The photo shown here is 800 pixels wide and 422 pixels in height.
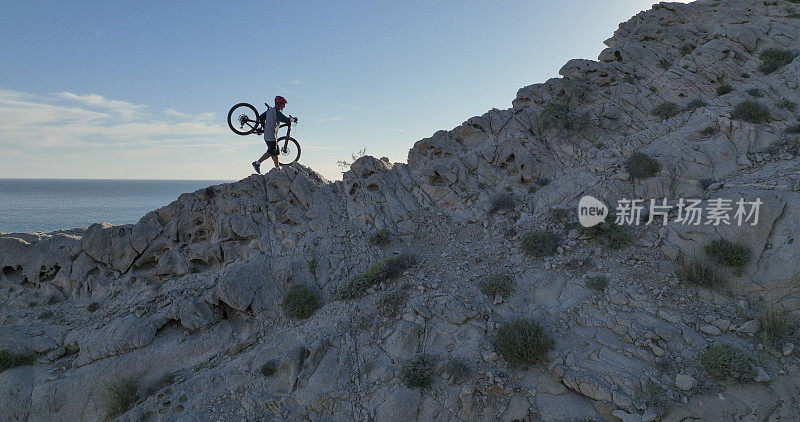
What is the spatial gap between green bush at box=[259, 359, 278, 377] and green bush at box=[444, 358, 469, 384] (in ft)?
16.6

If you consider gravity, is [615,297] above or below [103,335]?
above

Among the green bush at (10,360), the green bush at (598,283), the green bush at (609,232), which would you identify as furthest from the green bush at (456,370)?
the green bush at (10,360)

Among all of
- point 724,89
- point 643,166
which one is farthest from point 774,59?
point 643,166

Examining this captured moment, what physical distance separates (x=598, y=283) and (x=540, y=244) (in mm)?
2215

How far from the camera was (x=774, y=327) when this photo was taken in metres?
8.79

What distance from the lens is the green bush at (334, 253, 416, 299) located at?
12383 mm

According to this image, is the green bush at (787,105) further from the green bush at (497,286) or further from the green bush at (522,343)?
the green bush at (522,343)

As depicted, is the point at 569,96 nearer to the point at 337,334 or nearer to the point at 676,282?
the point at 676,282

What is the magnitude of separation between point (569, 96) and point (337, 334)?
15886 millimetres

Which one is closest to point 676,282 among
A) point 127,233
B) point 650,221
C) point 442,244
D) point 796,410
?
point 650,221

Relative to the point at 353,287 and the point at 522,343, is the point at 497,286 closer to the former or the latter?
the point at 522,343

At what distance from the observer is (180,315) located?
12.5 meters

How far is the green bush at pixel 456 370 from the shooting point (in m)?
9.36

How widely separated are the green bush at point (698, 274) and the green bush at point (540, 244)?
11.5 ft
